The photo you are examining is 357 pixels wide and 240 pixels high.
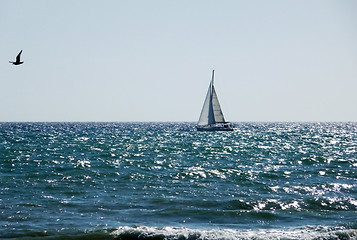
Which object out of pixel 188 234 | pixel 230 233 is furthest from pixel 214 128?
pixel 188 234

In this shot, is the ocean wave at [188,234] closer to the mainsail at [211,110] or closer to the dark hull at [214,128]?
the mainsail at [211,110]

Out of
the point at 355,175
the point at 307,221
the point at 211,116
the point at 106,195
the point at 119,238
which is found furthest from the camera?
the point at 211,116

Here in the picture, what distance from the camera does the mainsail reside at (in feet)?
330

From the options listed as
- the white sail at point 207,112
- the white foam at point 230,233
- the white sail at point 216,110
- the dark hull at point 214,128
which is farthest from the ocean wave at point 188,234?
the dark hull at point 214,128

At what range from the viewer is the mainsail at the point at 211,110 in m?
100

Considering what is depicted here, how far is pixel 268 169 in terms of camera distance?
34.4 meters

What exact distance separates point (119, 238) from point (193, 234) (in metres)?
2.74

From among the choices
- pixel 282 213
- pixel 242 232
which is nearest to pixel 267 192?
pixel 282 213

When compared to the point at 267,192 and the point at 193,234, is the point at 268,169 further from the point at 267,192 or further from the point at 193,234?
the point at 193,234

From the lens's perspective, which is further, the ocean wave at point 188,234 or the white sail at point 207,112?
the white sail at point 207,112

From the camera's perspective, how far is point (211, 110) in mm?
101625

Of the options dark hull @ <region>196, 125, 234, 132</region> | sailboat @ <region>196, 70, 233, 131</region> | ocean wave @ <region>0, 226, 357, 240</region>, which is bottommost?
ocean wave @ <region>0, 226, 357, 240</region>

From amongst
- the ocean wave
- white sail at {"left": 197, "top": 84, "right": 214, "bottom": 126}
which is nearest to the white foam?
the ocean wave

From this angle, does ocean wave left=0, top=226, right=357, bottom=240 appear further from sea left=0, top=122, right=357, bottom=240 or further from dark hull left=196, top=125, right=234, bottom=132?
dark hull left=196, top=125, right=234, bottom=132
